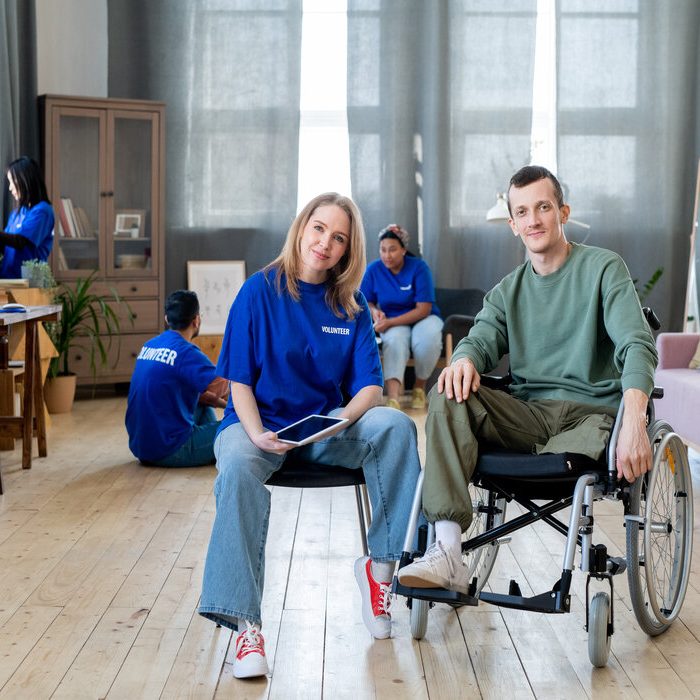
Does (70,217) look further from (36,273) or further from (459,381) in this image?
(459,381)

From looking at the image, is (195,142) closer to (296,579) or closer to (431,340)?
(431,340)

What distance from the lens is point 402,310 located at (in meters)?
6.07

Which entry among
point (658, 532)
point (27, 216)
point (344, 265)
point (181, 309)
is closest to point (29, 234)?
point (27, 216)

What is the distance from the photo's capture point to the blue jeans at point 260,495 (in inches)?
81.0

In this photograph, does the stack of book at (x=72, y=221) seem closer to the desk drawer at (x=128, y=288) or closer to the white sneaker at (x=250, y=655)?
the desk drawer at (x=128, y=288)

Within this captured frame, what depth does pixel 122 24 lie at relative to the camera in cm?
629

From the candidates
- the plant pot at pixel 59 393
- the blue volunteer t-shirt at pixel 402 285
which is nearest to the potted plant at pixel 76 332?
the plant pot at pixel 59 393

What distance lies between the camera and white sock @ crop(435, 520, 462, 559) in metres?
2.05

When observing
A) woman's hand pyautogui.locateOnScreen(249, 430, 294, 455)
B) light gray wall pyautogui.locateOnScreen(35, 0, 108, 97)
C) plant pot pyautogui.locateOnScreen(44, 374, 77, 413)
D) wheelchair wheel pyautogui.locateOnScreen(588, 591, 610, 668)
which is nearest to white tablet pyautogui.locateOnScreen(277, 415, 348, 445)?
woman's hand pyautogui.locateOnScreen(249, 430, 294, 455)

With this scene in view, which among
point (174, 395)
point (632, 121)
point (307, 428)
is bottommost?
point (174, 395)

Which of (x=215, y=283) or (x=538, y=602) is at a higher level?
(x=215, y=283)

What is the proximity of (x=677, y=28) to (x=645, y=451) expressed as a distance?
525 centimetres

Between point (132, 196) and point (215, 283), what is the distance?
2.56 feet

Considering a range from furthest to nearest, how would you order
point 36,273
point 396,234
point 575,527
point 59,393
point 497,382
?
1. point 396,234
2. point 59,393
3. point 36,273
4. point 497,382
5. point 575,527
